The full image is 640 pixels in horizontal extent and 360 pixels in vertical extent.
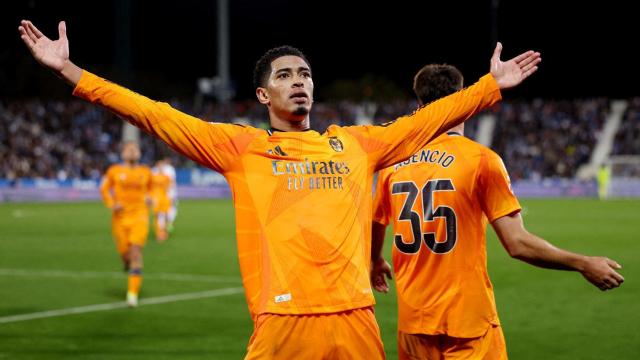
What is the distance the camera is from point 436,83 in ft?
15.2

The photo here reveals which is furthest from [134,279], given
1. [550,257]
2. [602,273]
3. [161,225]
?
[161,225]

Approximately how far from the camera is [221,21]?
36.0m

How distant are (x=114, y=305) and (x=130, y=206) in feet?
6.52

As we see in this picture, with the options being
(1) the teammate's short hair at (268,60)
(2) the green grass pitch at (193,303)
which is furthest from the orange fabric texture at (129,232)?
(1) the teammate's short hair at (268,60)

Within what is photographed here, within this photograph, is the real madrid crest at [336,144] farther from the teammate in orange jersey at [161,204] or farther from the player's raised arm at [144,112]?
the teammate in orange jersey at [161,204]

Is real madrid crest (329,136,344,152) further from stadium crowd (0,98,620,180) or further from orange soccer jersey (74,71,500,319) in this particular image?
stadium crowd (0,98,620,180)

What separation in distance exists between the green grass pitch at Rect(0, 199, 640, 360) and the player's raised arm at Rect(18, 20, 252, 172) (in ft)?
15.9

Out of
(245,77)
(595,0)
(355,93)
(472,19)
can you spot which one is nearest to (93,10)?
(245,77)

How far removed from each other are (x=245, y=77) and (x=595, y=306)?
219ft

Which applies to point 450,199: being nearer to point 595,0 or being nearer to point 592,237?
point 592,237

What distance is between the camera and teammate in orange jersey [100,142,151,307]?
12281 mm

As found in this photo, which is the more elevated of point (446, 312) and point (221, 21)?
point (221, 21)

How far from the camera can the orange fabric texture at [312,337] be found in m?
3.38

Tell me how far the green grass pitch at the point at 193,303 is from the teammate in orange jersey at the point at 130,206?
0.64m
